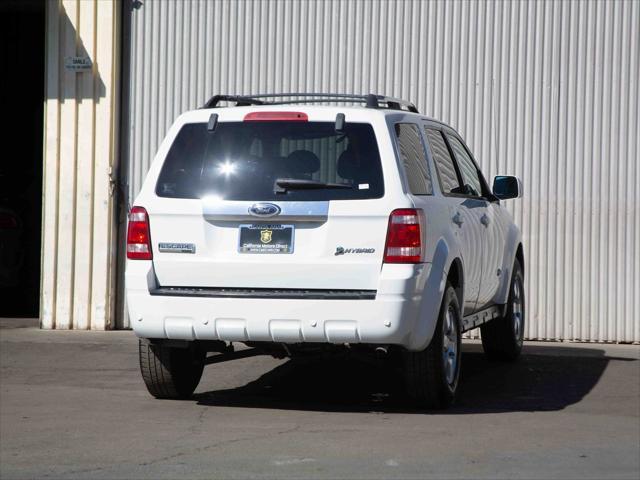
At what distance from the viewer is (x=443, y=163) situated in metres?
9.43

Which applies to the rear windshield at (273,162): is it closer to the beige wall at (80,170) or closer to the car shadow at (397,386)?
the car shadow at (397,386)

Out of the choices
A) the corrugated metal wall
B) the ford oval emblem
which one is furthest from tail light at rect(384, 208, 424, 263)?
the corrugated metal wall

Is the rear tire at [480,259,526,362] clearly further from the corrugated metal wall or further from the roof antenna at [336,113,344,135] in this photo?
the roof antenna at [336,113,344,135]

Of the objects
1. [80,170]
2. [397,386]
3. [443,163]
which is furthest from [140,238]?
[80,170]

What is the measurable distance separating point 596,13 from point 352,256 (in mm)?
6051

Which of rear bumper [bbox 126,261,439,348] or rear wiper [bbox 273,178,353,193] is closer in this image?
rear bumper [bbox 126,261,439,348]

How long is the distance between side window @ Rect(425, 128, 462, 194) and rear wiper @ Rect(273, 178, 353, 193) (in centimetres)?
109

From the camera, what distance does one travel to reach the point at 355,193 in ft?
26.7

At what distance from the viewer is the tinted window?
27.6 ft

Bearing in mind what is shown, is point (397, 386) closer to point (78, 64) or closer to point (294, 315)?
point (294, 315)

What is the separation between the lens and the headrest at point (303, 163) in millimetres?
8289

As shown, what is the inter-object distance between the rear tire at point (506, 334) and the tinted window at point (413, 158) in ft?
8.95

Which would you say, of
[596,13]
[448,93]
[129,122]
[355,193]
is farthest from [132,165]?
[355,193]

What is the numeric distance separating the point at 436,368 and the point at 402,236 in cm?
94
